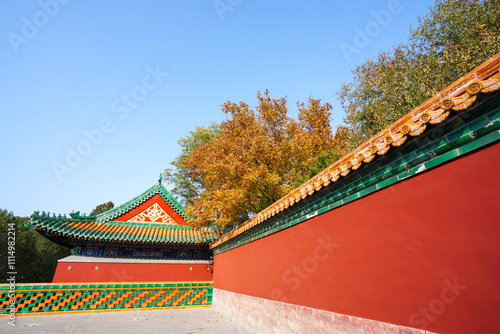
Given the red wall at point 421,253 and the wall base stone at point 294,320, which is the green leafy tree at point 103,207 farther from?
the red wall at point 421,253

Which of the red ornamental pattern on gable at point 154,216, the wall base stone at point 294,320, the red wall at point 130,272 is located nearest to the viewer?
the wall base stone at point 294,320

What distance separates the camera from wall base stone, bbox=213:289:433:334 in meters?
2.56

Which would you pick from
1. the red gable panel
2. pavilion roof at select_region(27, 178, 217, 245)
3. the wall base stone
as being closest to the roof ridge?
pavilion roof at select_region(27, 178, 217, 245)

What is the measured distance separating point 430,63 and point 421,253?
10756mm

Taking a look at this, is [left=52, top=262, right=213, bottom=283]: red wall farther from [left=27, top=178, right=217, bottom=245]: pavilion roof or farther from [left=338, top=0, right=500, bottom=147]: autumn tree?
[left=338, top=0, right=500, bottom=147]: autumn tree

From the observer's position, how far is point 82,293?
9273mm

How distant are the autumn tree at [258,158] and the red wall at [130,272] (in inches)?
95.0

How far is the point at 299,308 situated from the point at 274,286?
3.43 ft

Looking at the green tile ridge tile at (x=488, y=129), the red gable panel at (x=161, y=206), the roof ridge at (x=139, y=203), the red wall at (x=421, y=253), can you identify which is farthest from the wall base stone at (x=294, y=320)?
the roof ridge at (x=139, y=203)

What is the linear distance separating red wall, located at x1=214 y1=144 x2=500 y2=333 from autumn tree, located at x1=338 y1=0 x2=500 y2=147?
8.80 metres

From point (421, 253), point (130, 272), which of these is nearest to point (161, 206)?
point (130, 272)

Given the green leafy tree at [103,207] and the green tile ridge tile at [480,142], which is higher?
the green leafy tree at [103,207]

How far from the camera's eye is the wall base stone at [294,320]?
256 cm

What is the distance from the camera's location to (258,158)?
1070 centimetres
